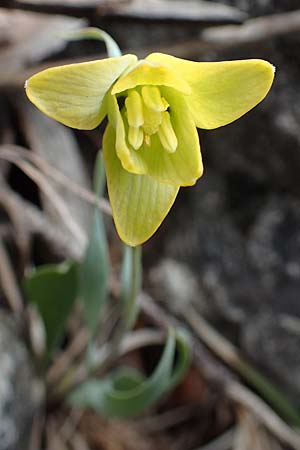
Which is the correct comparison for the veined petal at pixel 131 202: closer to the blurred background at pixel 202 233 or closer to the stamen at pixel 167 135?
the stamen at pixel 167 135

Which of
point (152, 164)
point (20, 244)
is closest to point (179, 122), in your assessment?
point (152, 164)

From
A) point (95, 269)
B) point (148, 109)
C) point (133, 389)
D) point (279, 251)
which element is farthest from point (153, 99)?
point (279, 251)

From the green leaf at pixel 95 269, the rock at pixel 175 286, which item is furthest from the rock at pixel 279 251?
the green leaf at pixel 95 269

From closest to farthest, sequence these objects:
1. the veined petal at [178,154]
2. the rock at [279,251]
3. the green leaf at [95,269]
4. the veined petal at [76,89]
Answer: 1. the veined petal at [76,89]
2. the veined petal at [178,154]
3. the green leaf at [95,269]
4. the rock at [279,251]

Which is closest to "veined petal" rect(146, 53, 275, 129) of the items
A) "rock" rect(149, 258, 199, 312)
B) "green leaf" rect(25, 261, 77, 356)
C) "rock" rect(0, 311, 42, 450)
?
"green leaf" rect(25, 261, 77, 356)

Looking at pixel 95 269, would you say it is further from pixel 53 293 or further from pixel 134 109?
pixel 134 109
